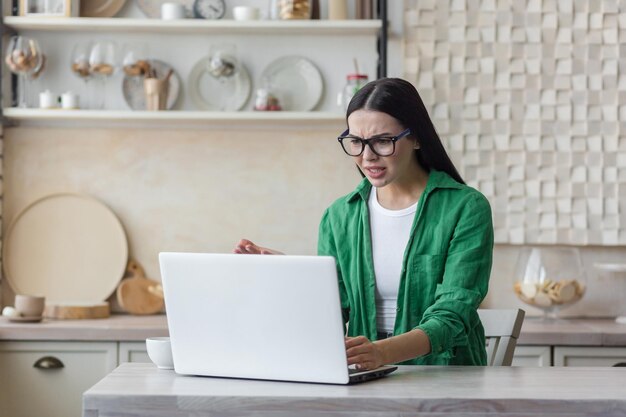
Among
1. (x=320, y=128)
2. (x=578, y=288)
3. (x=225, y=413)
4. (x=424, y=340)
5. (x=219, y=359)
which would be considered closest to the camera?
(x=225, y=413)

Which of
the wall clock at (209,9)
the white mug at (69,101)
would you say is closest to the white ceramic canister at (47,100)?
the white mug at (69,101)

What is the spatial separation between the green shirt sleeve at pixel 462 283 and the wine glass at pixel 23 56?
193 centimetres

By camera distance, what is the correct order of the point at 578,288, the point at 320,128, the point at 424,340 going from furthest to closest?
the point at 320,128, the point at 578,288, the point at 424,340

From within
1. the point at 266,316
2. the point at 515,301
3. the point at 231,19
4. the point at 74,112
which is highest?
the point at 231,19

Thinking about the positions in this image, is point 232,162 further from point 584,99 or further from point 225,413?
point 225,413

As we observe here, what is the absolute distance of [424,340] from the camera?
6.09 ft

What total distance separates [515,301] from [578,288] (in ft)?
0.86

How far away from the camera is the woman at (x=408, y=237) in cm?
197

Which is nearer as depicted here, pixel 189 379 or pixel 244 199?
pixel 189 379

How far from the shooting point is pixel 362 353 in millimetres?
1728

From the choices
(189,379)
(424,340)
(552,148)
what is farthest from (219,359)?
(552,148)

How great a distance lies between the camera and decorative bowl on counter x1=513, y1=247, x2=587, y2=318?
3305 mm

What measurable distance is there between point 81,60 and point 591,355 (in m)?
1.97

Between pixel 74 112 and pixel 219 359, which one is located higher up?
pixel 74 112
